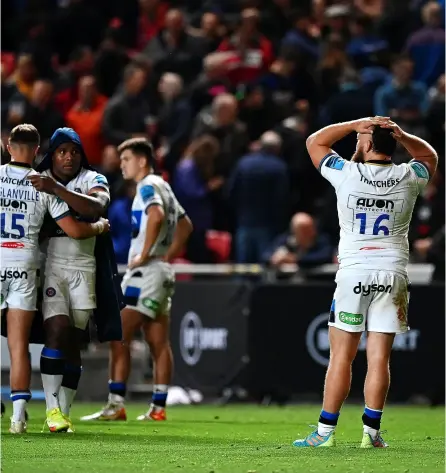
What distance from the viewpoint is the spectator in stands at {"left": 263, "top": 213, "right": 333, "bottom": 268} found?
17.4 m

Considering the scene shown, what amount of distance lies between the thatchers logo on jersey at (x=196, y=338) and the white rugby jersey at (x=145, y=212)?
11.7ft

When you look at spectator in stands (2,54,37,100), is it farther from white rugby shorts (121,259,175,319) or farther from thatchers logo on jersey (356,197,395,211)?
thatchers logo on jersey (356,197,395,211)

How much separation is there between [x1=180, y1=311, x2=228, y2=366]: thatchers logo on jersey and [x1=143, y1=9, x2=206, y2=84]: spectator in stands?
21.7 feet

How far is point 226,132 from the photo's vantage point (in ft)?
67.3

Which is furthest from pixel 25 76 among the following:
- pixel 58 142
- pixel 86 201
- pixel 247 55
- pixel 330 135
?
pixel 330 135

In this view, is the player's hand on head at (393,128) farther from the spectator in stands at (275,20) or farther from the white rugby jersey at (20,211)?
the spectator in stands at (275,20)

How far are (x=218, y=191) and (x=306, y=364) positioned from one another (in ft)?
13.8

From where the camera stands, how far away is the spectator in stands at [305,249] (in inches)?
684

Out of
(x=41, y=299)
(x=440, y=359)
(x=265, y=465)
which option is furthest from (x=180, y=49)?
(x=265, y=465)

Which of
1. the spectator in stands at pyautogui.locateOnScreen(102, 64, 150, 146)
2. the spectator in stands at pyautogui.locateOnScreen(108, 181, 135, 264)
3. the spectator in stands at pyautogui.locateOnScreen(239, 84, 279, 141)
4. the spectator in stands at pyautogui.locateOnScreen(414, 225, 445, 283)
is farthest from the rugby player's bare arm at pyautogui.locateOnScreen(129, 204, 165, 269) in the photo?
the spectator in stands at pyautogui.locateOnScreen(239, 84, 279, 141)

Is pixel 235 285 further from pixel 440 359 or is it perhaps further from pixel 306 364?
pixel 440 359

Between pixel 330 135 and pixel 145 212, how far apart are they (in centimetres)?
349

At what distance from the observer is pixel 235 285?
55.0 ft

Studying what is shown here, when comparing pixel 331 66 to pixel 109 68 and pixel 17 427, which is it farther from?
pixel 17 427
